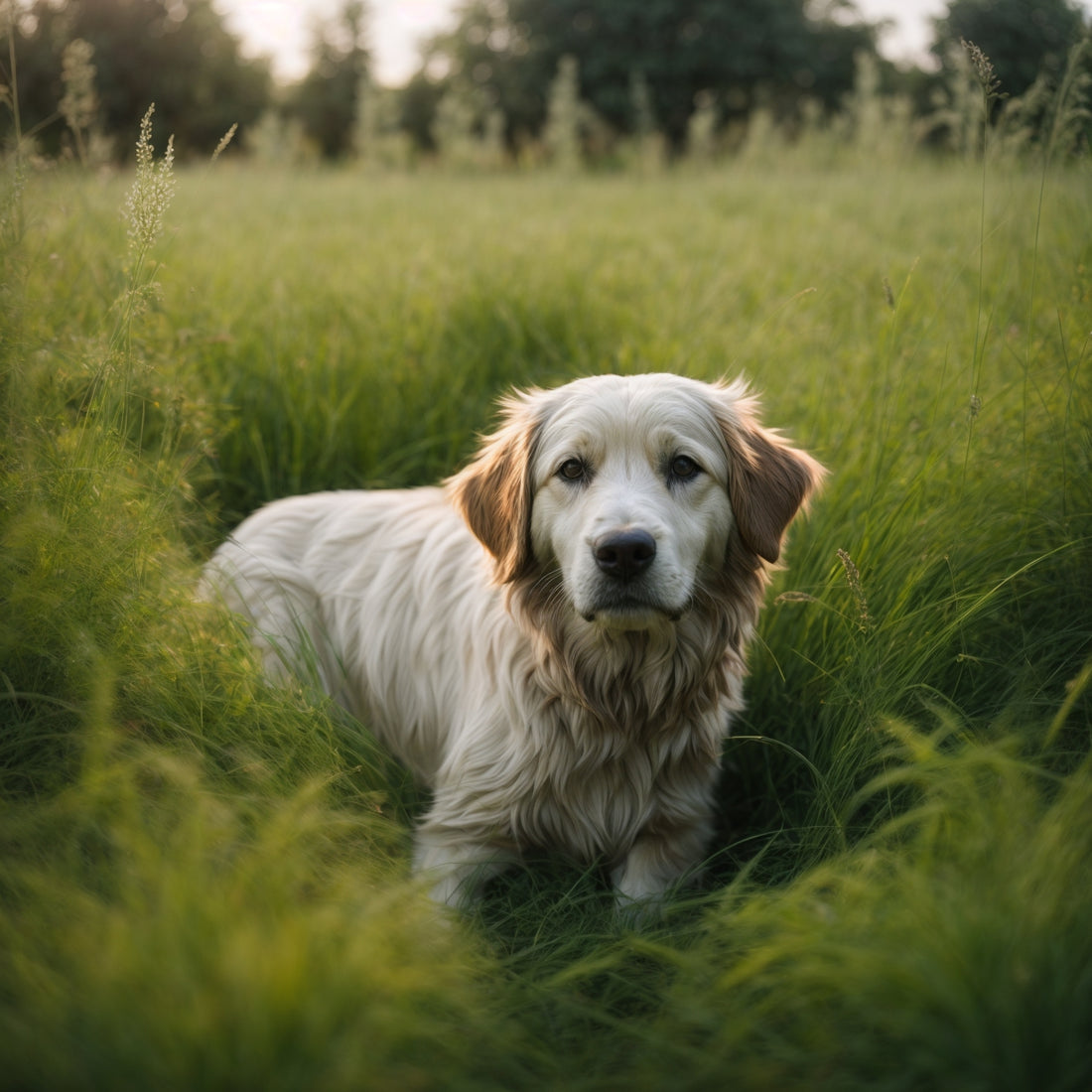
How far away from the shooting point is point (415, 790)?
3.12 meters

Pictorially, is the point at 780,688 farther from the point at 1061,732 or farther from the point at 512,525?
the point at 512,525

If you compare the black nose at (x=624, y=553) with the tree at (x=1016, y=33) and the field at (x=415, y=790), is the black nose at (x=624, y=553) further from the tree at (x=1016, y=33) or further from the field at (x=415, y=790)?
the tree at (x=1016, y=33)

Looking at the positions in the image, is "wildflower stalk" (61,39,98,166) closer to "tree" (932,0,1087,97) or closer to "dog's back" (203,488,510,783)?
"dog's back" (203,488,510,783)

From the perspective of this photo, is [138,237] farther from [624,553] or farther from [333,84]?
[333,84]

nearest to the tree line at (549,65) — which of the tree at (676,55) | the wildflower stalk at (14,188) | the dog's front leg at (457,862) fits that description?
the tree at (676,55)

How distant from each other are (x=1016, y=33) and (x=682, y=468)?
3212mm

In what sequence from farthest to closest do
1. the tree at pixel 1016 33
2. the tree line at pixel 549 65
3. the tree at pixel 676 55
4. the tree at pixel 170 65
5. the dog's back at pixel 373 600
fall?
1. the tree at pixel 676 55
2. the tree line at pixel 549 65
3. the tree at pixel 170 65
4. the tree at pixel 1016 33
5. the dog's back at pixel 373 600

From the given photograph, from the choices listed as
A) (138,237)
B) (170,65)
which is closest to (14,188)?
(138,237)

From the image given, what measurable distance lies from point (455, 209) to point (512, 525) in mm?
6735

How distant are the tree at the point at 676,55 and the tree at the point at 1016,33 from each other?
97.2 ft

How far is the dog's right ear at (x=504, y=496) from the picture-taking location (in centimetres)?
275

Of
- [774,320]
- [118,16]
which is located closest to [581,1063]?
[774,320]

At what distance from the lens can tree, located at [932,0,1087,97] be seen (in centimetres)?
371

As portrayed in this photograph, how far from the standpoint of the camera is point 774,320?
4949 millimetres
